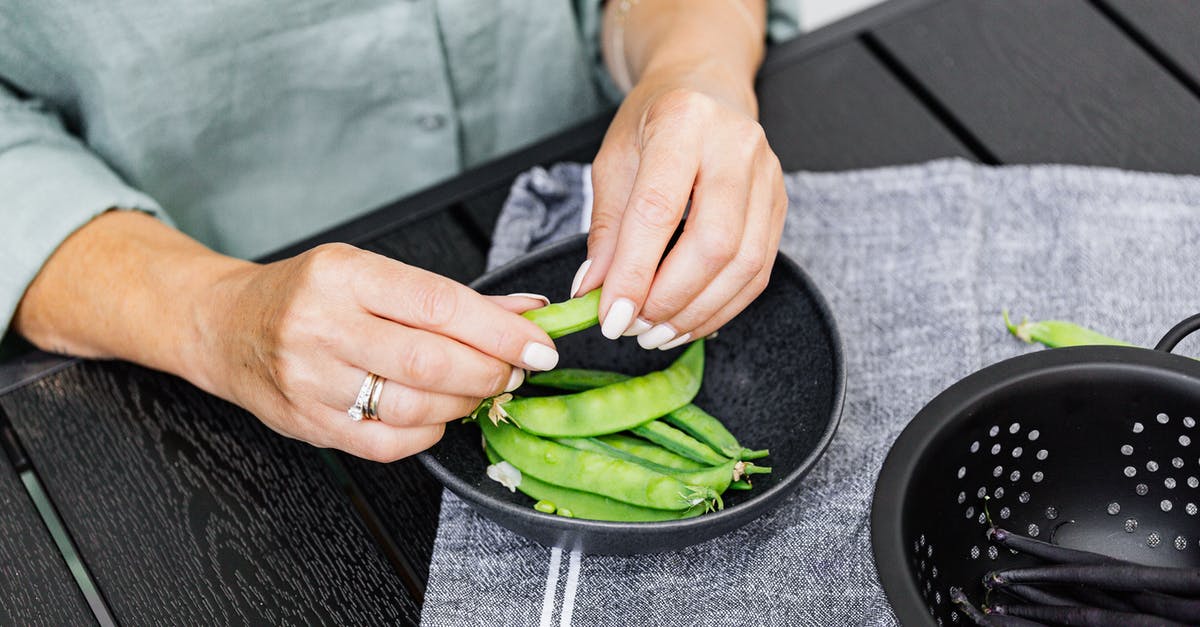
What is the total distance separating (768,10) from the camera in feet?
4.13

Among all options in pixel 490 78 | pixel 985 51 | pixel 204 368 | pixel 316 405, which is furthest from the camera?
→ pixel 490 78

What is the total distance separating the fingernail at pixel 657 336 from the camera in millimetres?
868

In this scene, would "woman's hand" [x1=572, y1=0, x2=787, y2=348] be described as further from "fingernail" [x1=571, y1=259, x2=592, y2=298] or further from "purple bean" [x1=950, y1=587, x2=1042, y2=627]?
"purple bean" [x1=950, y1=587, x2=1042, y2=627]

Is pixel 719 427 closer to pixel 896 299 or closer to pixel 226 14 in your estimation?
pixel 896 299

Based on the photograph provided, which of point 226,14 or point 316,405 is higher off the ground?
point 226,14

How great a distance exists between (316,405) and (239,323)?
13 centimetres

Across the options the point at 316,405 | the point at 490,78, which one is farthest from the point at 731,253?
the point at 490,78

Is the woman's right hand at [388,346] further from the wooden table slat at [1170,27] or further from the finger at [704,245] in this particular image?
the wooden table slat at [1170,27]

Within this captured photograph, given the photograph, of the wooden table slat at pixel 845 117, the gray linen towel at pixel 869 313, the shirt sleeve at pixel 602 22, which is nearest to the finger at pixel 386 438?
the gray linen towel at pixel 869 313

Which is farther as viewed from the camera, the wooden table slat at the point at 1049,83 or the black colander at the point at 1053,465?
the wooden table slat at the point at 1049,83

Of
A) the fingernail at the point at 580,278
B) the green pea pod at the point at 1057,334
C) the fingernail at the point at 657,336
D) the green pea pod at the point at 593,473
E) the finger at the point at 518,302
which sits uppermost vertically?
the finger at the point at 518,302

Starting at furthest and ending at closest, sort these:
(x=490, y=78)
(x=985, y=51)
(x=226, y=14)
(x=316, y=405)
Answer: (x=490, y=78), (x=985, y=51), (x=226, y=14), (x=316, y=405)

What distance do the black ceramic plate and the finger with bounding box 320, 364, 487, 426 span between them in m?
0.04

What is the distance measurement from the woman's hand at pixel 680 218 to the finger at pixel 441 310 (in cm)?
8
